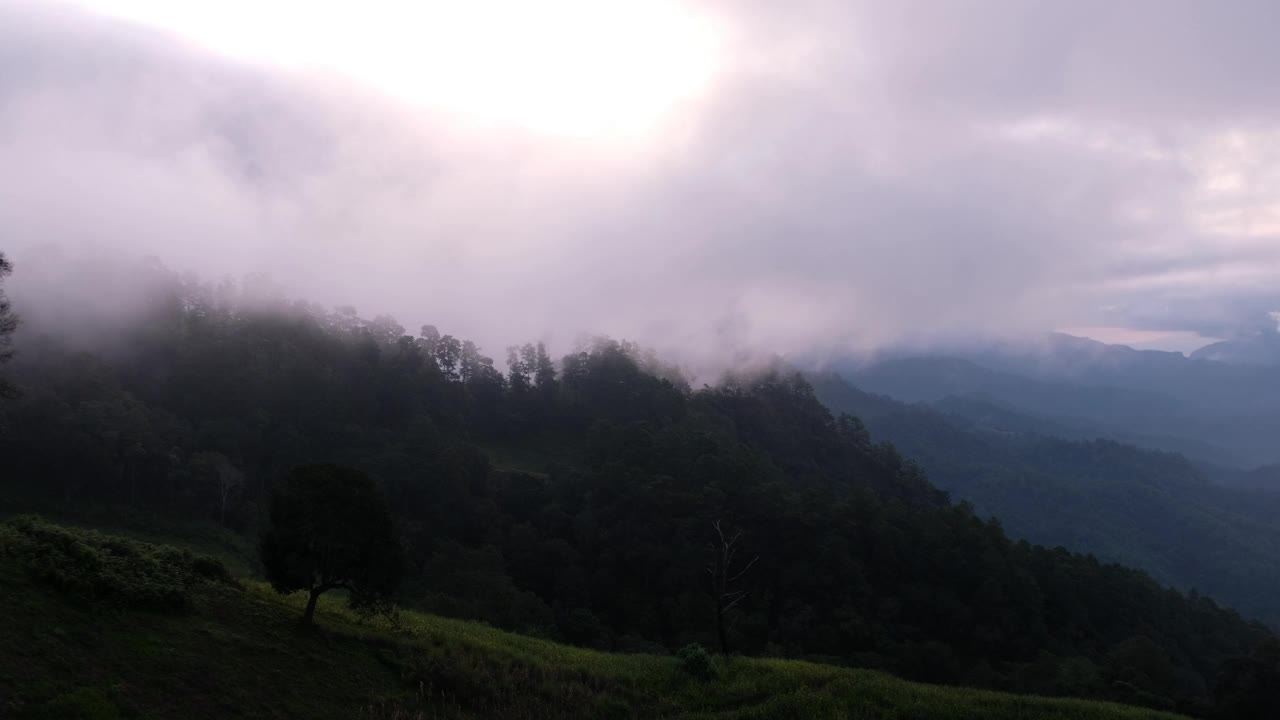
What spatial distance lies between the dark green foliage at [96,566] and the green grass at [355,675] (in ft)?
0.59

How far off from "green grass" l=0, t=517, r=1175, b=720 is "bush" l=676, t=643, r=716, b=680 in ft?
0.85

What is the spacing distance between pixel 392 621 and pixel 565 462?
51765 millimetres

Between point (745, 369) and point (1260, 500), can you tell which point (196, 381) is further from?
point (1260, 500)

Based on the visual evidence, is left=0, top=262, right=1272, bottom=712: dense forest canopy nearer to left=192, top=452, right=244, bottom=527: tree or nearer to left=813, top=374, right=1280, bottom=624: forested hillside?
left=192, top=452, right=244, bottom=527: tree

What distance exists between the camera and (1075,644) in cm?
5156

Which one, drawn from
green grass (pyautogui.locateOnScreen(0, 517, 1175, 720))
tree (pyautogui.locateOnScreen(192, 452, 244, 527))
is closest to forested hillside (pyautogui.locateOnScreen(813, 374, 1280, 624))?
green grass (pyautogui.locateOnScreen(0, 517, 1175, 720))

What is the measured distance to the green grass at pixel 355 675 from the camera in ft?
41.2

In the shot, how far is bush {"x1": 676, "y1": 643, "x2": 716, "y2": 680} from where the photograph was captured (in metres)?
20.1

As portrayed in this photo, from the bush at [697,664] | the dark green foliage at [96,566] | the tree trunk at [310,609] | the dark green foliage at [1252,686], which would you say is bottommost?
the dark green foliage at [1252,686]

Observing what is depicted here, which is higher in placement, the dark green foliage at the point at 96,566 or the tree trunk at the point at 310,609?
the dark green foliage at the point at 96,566

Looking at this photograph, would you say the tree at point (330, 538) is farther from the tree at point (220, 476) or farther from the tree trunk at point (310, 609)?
the tree at point (220, 476)

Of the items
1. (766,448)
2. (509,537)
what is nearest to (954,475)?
(766,448)

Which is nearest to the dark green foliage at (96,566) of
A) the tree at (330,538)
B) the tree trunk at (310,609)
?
the tree at (330,538)

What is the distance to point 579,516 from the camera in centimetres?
5528
